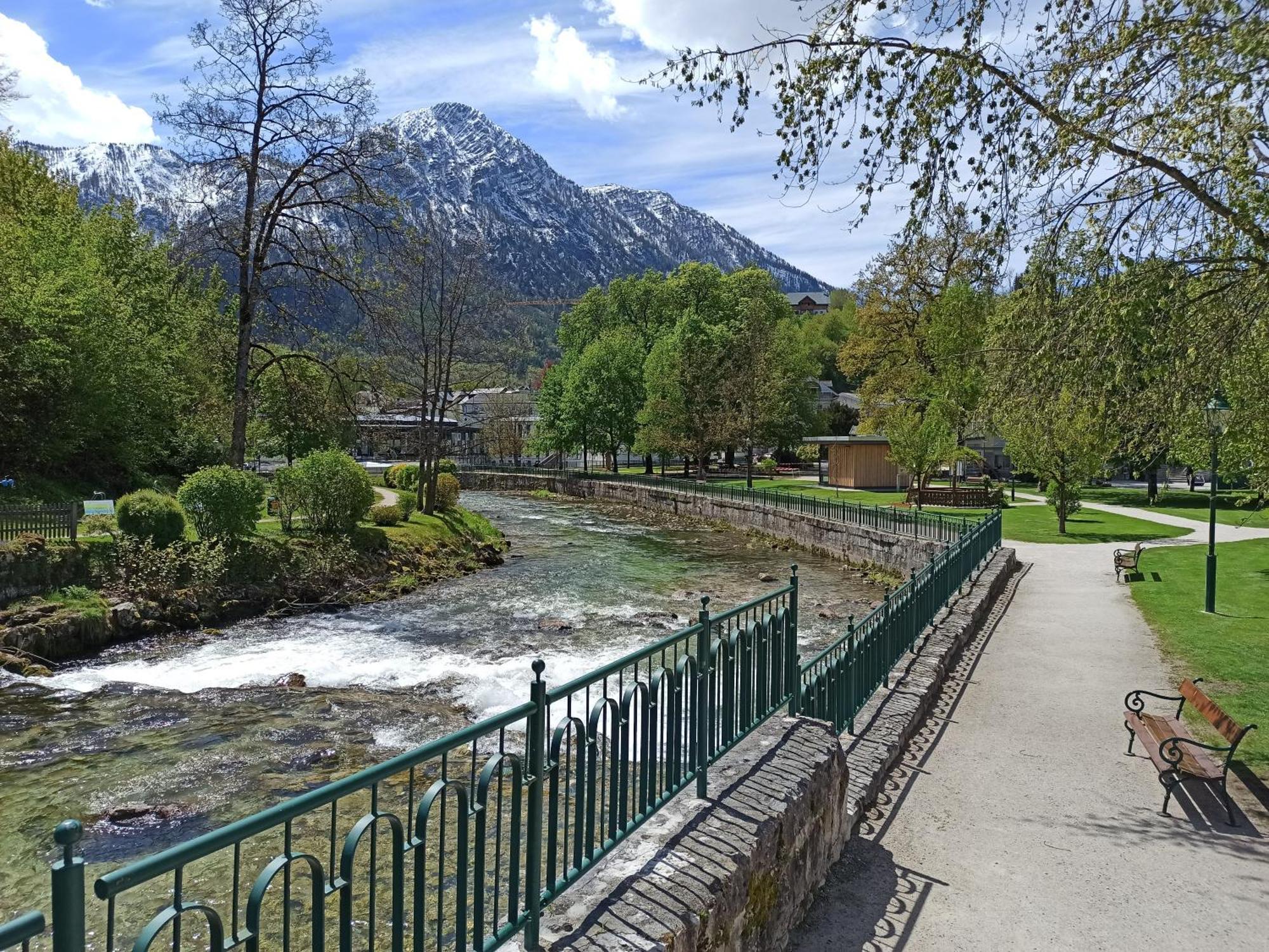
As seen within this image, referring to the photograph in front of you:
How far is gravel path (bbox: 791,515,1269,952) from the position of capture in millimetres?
5172

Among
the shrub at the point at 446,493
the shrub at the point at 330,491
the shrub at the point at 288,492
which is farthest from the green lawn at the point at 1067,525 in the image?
the shrub at the point at 288,492

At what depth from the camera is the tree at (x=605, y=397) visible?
5703 cm

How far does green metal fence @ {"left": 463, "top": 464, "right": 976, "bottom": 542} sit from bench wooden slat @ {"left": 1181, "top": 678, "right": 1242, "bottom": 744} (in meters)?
10.9

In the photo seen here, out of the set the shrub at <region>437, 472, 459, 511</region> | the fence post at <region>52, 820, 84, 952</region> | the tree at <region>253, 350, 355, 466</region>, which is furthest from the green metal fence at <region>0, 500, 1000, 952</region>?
the shrub at <region>437, 472, 459, 511</region>

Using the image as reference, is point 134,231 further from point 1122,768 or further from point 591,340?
point 1122,768

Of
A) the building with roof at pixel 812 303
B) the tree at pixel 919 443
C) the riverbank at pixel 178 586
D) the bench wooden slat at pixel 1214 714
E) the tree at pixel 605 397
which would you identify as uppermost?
the building with roof at pixel 812 303

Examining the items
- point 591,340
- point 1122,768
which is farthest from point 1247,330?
point 591,340

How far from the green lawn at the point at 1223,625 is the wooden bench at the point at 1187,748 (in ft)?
2.23

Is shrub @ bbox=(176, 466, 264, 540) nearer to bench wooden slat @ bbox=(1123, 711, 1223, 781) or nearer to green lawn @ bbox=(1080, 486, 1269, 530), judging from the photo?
bench wooden slat @ bbox=(1123, 711, 1223, 781)

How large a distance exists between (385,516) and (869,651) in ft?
67.3

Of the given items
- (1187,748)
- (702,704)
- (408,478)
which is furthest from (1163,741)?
(408,478)

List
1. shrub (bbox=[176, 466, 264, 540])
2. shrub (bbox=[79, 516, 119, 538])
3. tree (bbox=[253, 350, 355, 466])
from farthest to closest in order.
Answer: tree (bbox=[253, 350, 355, 466]) → shrub (bbox=[176, 466, 264, 540]) → shrub (bbox=[79, 516, 119, 538])

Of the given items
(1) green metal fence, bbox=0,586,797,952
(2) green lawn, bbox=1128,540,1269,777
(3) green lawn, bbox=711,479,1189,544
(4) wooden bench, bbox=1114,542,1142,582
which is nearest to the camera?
(1) green metal fence, bbox=0,586,797,952

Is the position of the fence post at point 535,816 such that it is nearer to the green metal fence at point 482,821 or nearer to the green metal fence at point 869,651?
the green metal fence at point 482,821
